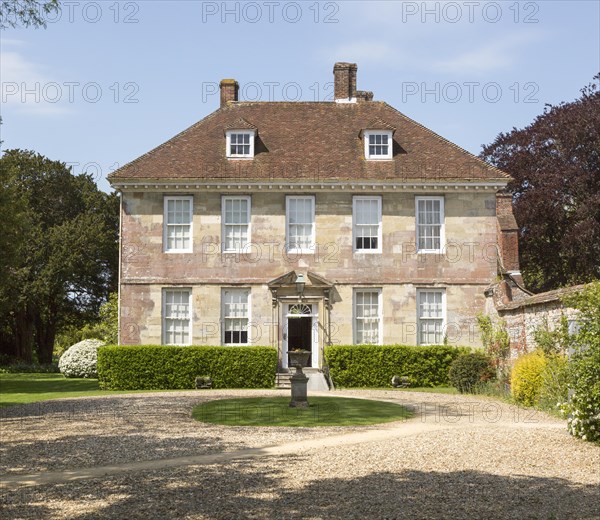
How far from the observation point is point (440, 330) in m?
28.2

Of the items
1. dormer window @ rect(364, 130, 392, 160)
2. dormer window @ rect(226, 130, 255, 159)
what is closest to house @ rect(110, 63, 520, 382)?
dormer window @ rect(226, 130, 255, 159)

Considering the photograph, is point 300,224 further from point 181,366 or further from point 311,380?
point 181,366

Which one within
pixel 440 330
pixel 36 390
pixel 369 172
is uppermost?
pixel 369 172

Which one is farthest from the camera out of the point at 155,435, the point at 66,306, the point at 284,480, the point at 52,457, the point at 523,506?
the point at 66,306

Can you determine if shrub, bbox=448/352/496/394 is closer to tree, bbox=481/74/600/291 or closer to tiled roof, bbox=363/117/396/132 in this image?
tiled roof, bbox=363/117/396/132

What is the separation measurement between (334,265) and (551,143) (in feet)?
47.4

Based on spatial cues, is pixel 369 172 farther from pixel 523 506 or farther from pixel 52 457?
pixel 523 506

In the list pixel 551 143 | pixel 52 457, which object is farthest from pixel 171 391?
pixel 551 143

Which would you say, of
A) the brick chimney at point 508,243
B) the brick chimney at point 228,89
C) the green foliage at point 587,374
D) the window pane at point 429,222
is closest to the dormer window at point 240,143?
the brick chimney at point 228,89

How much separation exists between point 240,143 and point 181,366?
840 cm

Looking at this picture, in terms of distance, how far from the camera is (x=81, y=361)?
3466cm

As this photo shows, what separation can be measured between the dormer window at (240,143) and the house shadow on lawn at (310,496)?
63.1 ft

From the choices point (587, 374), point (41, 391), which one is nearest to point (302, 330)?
point (41, 391)

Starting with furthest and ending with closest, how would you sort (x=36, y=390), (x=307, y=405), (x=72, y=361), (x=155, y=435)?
1. (x=72, y=361)
2. (x=36, y=390)
3. (x=307, y=405)
4. (x=155, y=435)
